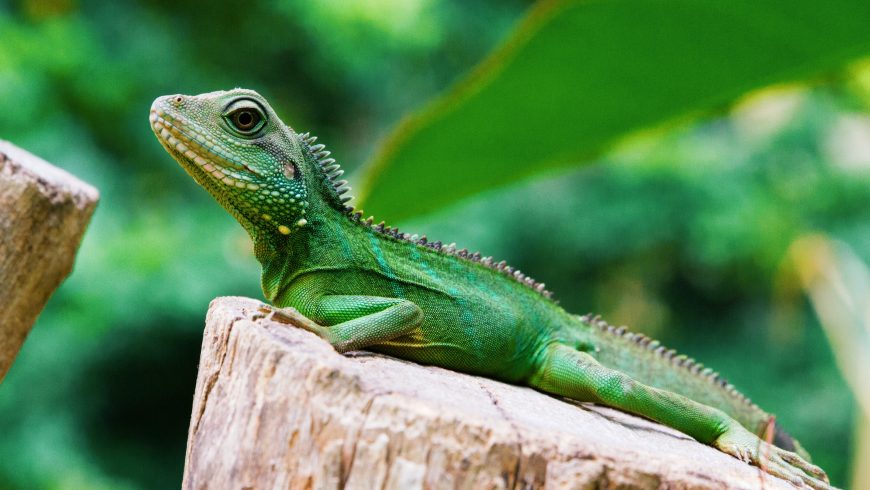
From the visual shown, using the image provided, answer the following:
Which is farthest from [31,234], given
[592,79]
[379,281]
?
[592,79]

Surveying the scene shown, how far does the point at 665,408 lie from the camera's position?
2.70 metres

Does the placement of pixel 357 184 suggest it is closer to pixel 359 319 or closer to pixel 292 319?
pixel 359 319

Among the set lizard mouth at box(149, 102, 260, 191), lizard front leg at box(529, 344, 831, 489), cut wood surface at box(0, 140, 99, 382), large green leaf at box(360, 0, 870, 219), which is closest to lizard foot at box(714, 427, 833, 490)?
lizard front leg at box(529, 344, 831, 489)

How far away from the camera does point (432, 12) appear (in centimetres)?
912

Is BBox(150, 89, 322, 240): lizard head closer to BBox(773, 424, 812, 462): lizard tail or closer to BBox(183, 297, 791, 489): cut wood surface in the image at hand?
BBox(183, 297, 791, 489): cut wood surface

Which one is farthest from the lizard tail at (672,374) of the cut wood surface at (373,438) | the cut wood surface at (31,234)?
the cut wood surface at (31,234)

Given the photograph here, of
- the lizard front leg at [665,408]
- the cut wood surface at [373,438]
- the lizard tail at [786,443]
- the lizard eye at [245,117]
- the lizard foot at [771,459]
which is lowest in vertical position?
the cut wood surface at [373,438]

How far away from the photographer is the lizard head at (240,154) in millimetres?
2664

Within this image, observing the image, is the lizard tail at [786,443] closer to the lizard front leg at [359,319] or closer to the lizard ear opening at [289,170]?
the lizard front leg at [359,319]

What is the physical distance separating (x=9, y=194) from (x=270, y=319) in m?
1.19

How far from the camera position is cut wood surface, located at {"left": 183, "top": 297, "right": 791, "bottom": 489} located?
165 centimetres

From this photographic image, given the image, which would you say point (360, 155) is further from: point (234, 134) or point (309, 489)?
point (309, 489)

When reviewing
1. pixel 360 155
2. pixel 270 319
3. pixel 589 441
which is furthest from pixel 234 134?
pixel 360 155

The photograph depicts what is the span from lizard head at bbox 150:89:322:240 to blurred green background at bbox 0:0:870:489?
3025mm
